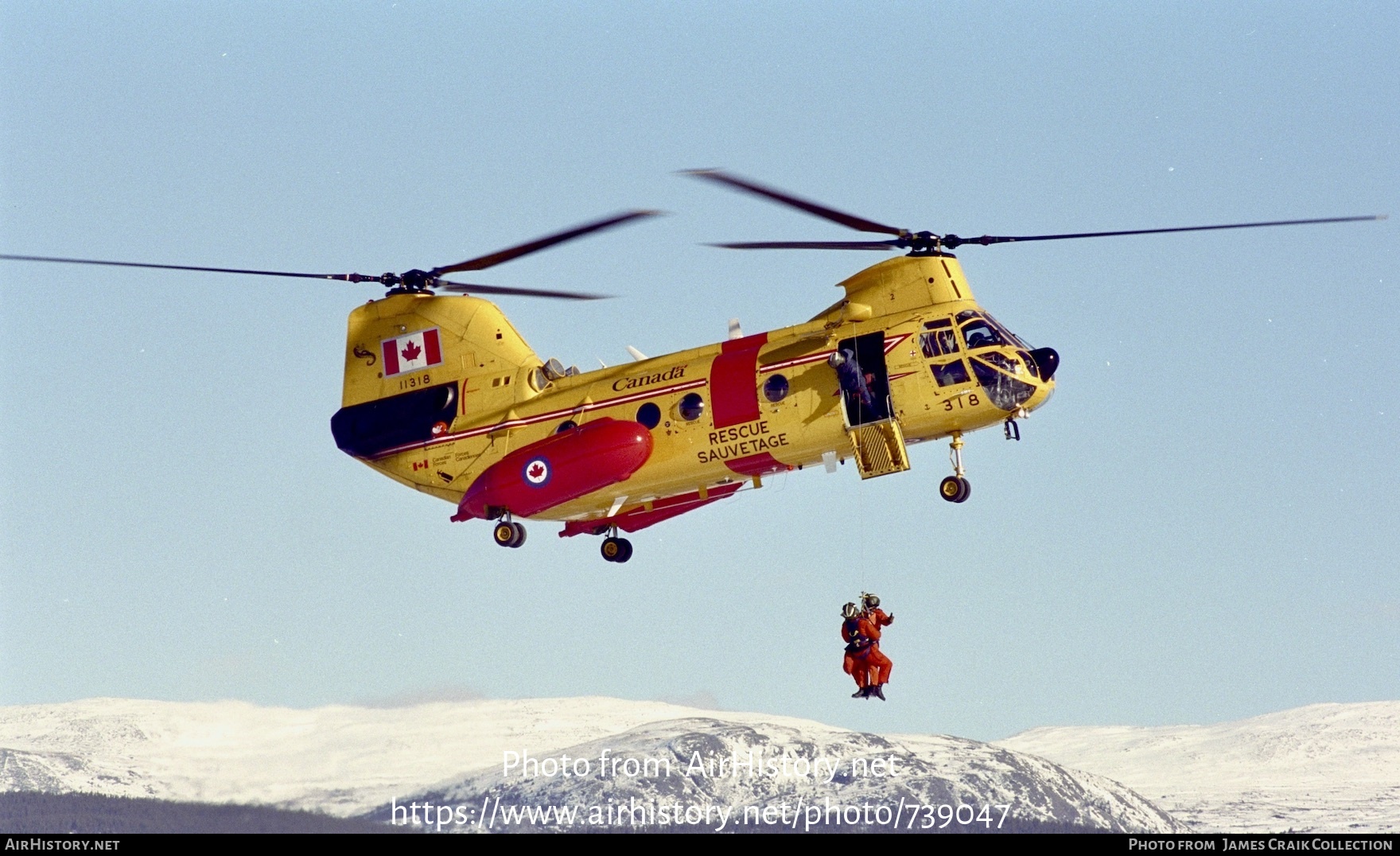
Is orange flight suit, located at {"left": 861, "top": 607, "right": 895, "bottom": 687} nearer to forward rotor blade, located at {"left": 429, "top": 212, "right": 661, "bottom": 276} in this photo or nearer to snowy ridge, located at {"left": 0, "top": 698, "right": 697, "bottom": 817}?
forward rotor blade, located at {"left": 429, "top": 212, "right": 661, "bottom": 276}

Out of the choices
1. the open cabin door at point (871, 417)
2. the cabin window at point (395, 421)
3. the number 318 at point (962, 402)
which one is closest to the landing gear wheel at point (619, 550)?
the cabin window at point (395, 421)

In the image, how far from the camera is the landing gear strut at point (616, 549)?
45.8 metres

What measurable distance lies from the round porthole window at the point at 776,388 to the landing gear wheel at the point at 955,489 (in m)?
4.00

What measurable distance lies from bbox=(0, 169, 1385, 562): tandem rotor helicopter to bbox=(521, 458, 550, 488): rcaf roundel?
0.16 ft

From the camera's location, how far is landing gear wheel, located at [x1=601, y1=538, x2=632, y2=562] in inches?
1801

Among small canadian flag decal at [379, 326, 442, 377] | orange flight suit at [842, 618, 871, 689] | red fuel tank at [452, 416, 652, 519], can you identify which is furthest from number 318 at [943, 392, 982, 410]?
small canadian flag decal at [379, 326, 442, 377]

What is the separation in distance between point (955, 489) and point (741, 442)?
478 cm

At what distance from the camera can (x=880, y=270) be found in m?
42.0

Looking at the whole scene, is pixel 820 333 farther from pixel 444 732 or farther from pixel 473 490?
pixel 444 732

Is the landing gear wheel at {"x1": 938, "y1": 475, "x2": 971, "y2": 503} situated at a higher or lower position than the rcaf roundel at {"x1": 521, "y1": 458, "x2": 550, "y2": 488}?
lower

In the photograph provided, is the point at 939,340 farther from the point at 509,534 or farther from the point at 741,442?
the point at 509,534
